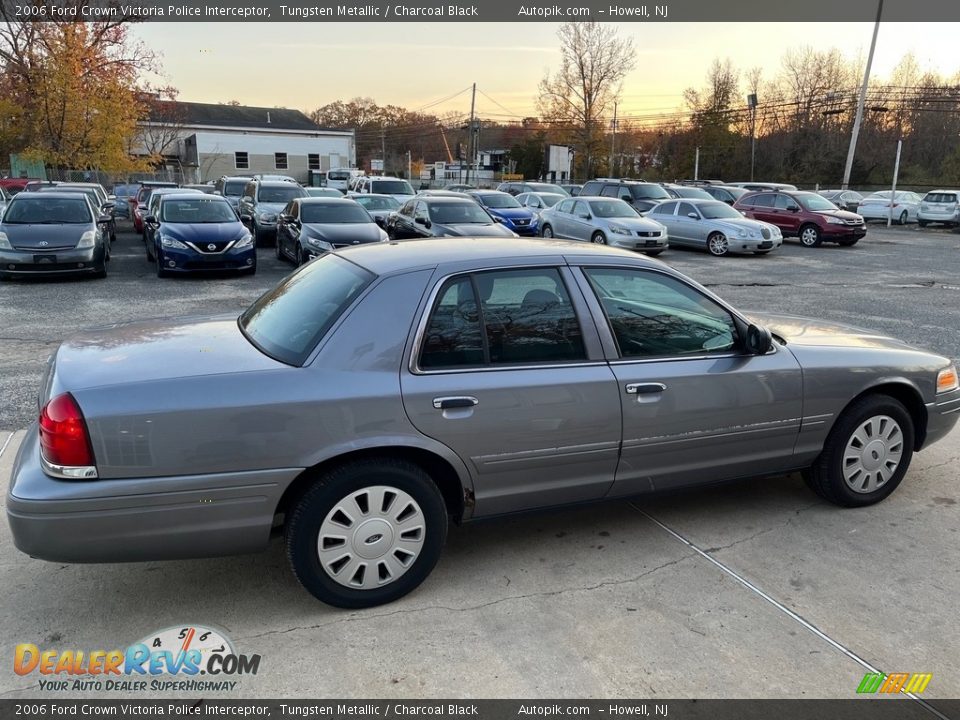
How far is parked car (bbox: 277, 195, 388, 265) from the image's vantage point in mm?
13070

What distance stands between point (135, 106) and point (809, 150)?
151 feet

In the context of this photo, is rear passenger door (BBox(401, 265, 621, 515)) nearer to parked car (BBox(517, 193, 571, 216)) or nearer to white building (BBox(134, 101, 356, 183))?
parked car (BBox(517, 193, 571, 216))

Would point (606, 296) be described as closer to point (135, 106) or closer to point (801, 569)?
point (801, 569)

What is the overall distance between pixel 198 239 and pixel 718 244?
42.8ft

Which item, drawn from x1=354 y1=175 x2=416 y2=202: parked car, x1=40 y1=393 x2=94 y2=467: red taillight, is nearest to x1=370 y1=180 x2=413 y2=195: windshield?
x1=354 y1=175 x2=416 y2=202: parked car

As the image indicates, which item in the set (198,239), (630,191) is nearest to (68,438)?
(198,239)

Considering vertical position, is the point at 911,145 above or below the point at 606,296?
above

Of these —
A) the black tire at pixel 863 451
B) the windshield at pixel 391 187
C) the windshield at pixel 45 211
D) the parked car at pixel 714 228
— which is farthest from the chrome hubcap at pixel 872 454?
the windshield at pixel 391 187

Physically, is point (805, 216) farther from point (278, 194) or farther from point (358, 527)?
point (358, 527)

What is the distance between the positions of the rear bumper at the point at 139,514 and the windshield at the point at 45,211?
450 inches

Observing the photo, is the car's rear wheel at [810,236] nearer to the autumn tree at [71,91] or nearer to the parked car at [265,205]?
the parked car at [265,205]

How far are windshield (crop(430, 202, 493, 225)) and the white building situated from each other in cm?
3981

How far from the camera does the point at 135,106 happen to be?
2877cm

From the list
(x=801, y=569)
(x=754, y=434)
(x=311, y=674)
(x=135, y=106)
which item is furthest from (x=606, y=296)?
(x=135, y=106)
